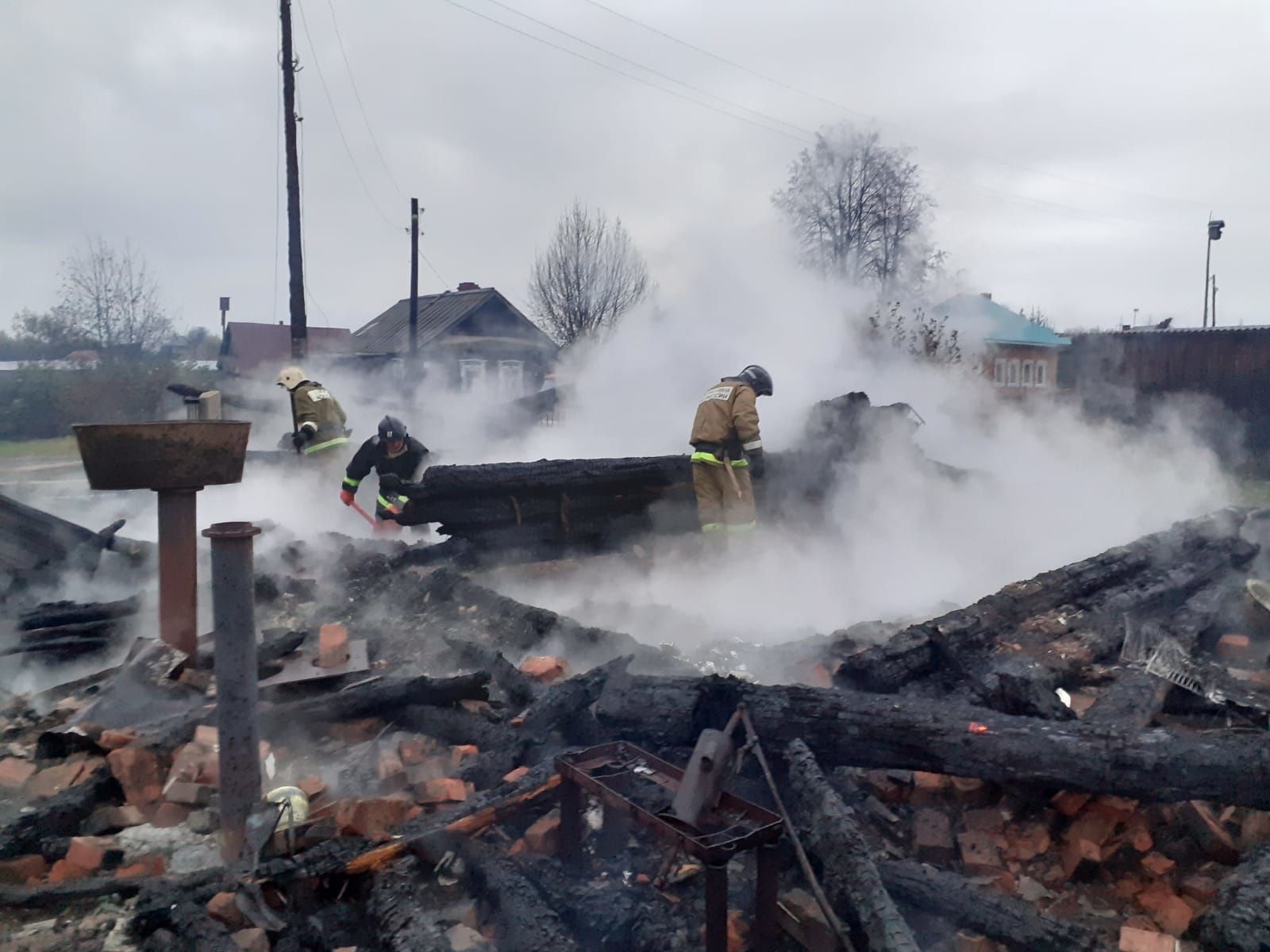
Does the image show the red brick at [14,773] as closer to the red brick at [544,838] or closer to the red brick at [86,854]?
the red brick at [86,854]

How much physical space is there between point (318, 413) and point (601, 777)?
699 centimetres

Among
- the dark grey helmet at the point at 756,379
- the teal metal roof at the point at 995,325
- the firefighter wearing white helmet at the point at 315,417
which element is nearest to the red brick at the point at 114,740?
the firefighter wearing white helmet at the point at 315,417

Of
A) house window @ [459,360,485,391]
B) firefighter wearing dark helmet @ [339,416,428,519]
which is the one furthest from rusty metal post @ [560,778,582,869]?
house window @ [459,360,485,391]

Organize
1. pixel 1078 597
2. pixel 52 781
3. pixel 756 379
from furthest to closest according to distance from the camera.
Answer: pixel 756 379
pixel 1078 597
pixel 52 781

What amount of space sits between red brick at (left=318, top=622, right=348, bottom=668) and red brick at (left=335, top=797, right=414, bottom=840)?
5.42 feet

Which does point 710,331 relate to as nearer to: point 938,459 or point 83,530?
point 938,459

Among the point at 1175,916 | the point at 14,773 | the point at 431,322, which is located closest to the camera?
the point at 1175,916

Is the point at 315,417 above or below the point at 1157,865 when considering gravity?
above

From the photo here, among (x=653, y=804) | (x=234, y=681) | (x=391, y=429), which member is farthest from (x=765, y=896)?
(x=391, y=429)

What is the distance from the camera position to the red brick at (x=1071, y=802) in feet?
11.5

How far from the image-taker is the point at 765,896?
2812 mm

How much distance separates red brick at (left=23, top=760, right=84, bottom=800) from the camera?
3.79 m

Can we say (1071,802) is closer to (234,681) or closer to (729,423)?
(234,681)

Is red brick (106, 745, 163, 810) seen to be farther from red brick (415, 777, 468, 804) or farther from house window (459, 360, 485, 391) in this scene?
house window (459, 360, 485, 391)
